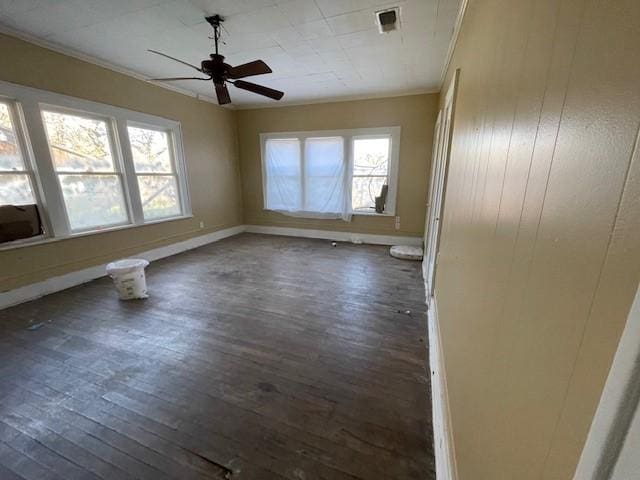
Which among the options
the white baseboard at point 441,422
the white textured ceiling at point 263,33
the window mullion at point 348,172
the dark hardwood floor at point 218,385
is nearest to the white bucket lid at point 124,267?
the dark hardwood floor at point 218,385

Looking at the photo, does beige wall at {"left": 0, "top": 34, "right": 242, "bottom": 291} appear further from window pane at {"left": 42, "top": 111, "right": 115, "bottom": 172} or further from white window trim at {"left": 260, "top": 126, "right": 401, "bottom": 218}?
white window trim at {"left": 260, "top": 126, "right": 401, "bottom": 218}

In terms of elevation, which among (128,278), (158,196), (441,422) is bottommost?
(441,422)

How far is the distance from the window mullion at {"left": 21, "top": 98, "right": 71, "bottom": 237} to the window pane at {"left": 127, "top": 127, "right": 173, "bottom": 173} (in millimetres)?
984

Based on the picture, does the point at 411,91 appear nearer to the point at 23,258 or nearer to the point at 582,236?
the point at 582,236

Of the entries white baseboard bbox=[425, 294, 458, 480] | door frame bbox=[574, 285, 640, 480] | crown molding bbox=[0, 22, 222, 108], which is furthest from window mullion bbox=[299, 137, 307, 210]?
door frame bbox=[574, 285, 640, 480]

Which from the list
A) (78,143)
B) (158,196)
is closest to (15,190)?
(78,143)

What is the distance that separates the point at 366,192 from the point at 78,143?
428 centimetres

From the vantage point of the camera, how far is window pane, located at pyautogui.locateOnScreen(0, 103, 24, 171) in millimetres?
2664

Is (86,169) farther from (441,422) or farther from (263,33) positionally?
(441,422)

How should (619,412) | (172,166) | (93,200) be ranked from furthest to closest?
(172,166)
(93,200)
(619,412)

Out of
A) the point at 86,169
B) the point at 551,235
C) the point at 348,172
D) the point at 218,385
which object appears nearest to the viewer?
the point at 551,235

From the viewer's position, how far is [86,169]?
335 cm

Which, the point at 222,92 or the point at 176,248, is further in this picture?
the point at 176,248

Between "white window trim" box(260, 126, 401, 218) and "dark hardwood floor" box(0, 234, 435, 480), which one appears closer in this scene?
"dark hardwood floor" box(0, 234, 435, 480)
